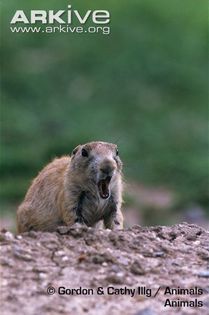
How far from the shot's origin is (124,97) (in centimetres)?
2730

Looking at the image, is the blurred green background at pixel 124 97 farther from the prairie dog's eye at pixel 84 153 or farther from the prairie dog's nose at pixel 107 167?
the prairie dog's nose at pixel 107 167

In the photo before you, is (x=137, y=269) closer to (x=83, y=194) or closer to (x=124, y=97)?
(x=83, y=194)

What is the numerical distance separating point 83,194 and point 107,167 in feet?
1.93

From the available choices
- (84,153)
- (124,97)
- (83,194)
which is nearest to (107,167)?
(84,153)

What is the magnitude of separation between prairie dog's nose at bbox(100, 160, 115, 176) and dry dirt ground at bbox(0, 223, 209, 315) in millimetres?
584

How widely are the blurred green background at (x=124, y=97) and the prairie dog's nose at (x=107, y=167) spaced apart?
11695mm

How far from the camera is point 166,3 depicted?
29.5 metres

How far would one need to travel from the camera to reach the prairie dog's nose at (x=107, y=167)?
8820mm

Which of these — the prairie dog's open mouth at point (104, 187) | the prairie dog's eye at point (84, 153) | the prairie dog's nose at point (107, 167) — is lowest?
the prairie dog's open mouth at point (104, 187)

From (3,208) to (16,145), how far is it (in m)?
4.43

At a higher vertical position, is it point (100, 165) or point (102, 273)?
point (100, 165)

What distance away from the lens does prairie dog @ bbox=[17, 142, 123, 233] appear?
9055 millimetres

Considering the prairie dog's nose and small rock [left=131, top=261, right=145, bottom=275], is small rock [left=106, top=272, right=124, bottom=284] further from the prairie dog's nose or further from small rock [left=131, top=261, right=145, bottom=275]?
the prairie dog's nose

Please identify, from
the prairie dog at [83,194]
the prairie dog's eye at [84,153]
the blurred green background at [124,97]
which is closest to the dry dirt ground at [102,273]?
the prairie dog at [83,194]
